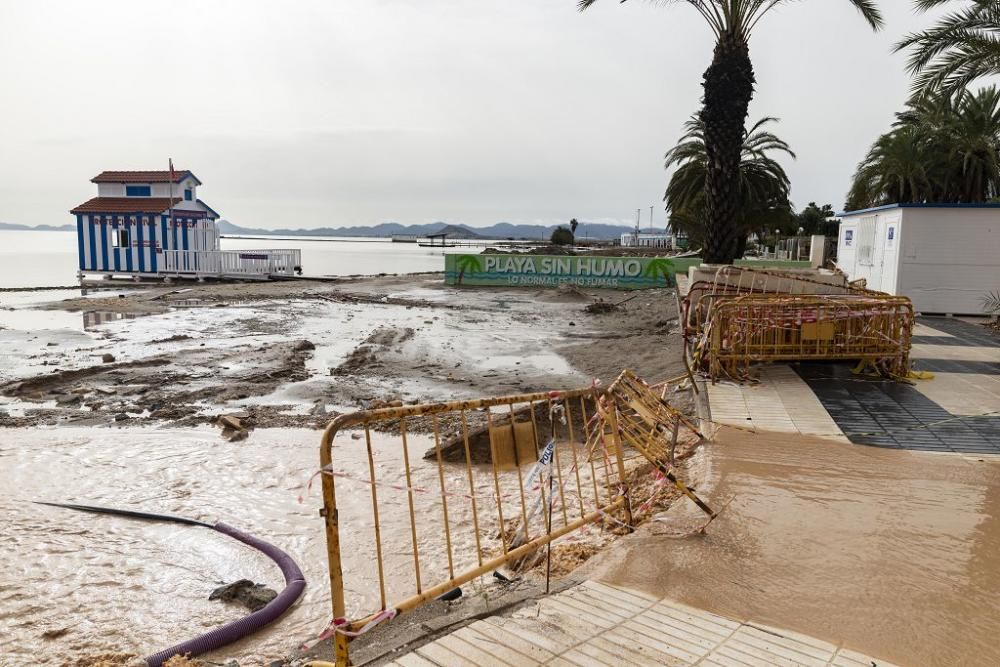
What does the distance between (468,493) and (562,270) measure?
24.1 meters

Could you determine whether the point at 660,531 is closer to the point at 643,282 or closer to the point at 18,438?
the point at 18,438

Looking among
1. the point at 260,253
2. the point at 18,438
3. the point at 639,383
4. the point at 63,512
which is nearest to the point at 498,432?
the point at 639,383

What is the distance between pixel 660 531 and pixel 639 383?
201 cm

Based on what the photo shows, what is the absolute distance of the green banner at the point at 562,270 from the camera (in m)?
29.8

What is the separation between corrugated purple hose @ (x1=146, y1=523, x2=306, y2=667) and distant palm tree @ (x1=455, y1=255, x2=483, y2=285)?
2602 cm

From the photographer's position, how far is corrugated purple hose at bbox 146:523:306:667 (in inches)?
165

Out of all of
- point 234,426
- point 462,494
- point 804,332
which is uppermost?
point 804,332

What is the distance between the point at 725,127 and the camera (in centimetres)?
1650

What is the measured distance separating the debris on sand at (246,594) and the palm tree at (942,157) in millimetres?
31723

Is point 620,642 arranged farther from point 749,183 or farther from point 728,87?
point 749,183

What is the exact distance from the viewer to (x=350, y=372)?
12.8m

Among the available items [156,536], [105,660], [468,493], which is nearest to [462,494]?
[468,493]

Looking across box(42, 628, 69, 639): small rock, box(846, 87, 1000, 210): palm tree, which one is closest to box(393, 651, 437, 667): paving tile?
box(42, 628, 69, 639): small rock

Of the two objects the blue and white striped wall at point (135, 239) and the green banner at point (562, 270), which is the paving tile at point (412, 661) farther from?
the blue and white striped wall at point (135, 239)
